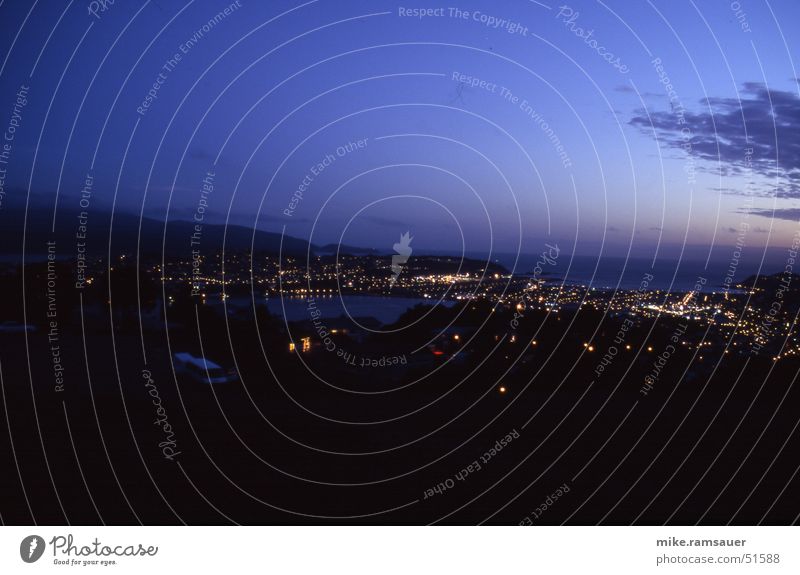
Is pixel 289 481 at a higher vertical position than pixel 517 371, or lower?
lower

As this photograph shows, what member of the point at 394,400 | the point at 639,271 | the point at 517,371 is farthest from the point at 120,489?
the point at 639,271

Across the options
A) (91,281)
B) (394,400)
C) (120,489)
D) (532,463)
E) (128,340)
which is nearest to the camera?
(120,489)

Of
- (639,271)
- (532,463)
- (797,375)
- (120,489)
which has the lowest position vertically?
(120,489)

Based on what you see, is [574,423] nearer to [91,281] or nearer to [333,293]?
[333,293]

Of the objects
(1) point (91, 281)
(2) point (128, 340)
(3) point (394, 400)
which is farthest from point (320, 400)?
(1) point (91, 281)

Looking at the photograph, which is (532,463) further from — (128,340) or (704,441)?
(128,340)

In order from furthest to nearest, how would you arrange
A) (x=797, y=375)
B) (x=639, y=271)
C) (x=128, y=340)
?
(x=639, y=271) < (x=128, y=340) < (x=797, y=375)

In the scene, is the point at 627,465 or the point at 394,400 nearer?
the point at 627,465
